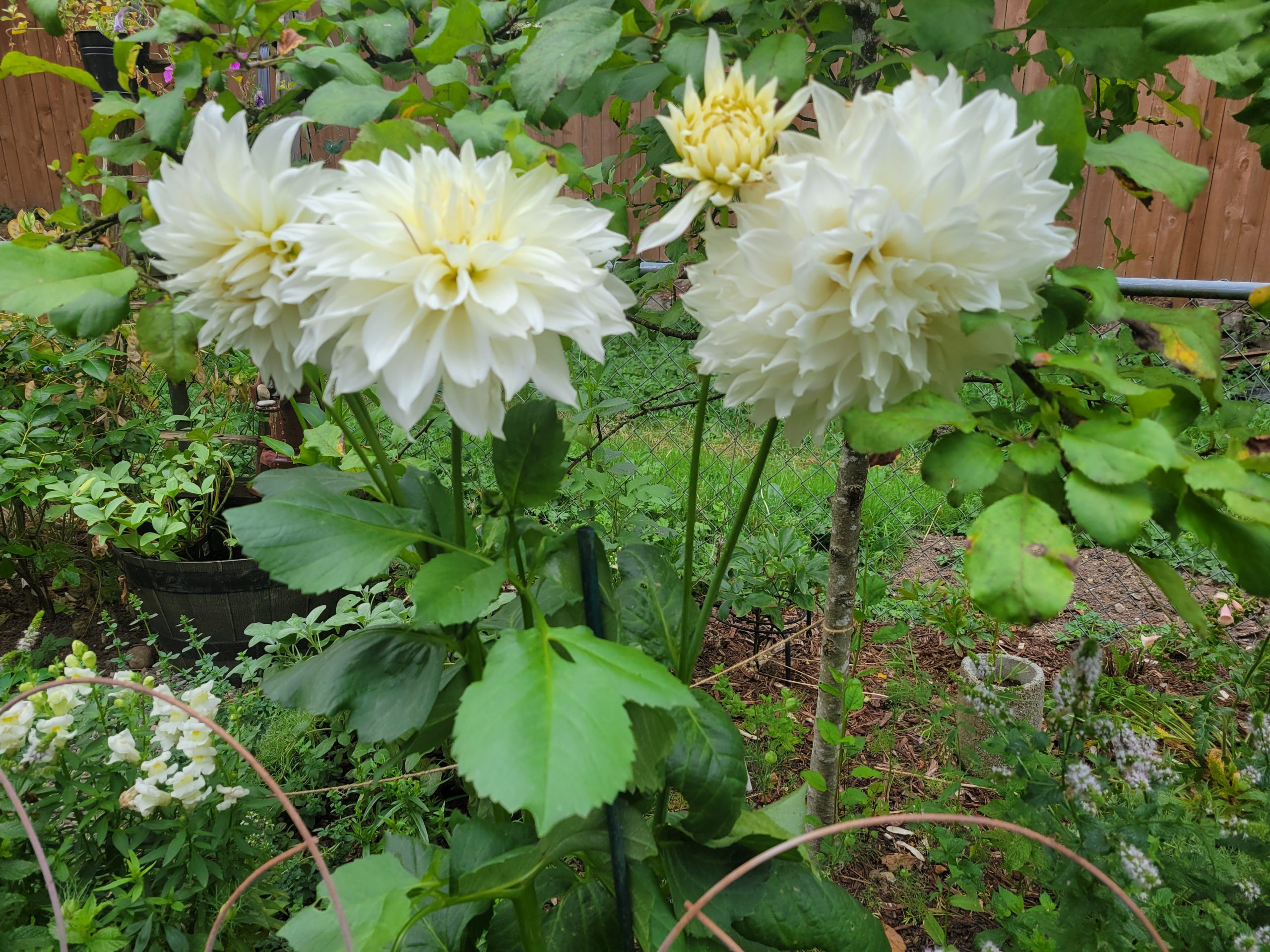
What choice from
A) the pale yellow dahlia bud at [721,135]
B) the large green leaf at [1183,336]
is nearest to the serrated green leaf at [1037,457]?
the large green leaf at [1183,336]

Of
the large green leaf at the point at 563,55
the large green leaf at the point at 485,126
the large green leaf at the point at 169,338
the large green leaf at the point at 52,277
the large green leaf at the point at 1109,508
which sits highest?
the large green leaf at the point at 563,55

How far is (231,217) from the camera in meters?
0.66

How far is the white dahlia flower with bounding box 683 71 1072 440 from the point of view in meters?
0.58

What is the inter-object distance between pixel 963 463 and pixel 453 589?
1.41 feet

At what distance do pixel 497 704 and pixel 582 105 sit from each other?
661 millimetres

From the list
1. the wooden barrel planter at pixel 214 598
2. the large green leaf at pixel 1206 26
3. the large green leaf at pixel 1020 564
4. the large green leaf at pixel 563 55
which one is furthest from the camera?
the wooden barrel planter at pixel 214 598

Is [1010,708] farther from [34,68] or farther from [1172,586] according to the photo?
[34,68]

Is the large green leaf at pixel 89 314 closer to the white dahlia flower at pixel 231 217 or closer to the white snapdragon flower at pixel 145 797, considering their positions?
the white dahlia flower at pixel 231 217

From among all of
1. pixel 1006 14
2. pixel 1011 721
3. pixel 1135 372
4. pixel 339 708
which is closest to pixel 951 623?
pixel 1011 721

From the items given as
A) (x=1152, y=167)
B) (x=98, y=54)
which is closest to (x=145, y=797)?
(x=1152, y=167)

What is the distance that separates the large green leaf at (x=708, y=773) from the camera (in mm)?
935

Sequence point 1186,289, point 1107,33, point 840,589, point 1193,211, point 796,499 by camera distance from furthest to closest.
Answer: point 1193,211, point 796,499, point 1186,289, point 840,589, point 1107,33

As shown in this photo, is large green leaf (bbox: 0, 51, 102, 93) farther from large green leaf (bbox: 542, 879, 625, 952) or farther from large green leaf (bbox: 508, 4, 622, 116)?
large green leaf (bbox: 542, 879, 625, 952)

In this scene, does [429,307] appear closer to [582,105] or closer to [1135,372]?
[582,105]
